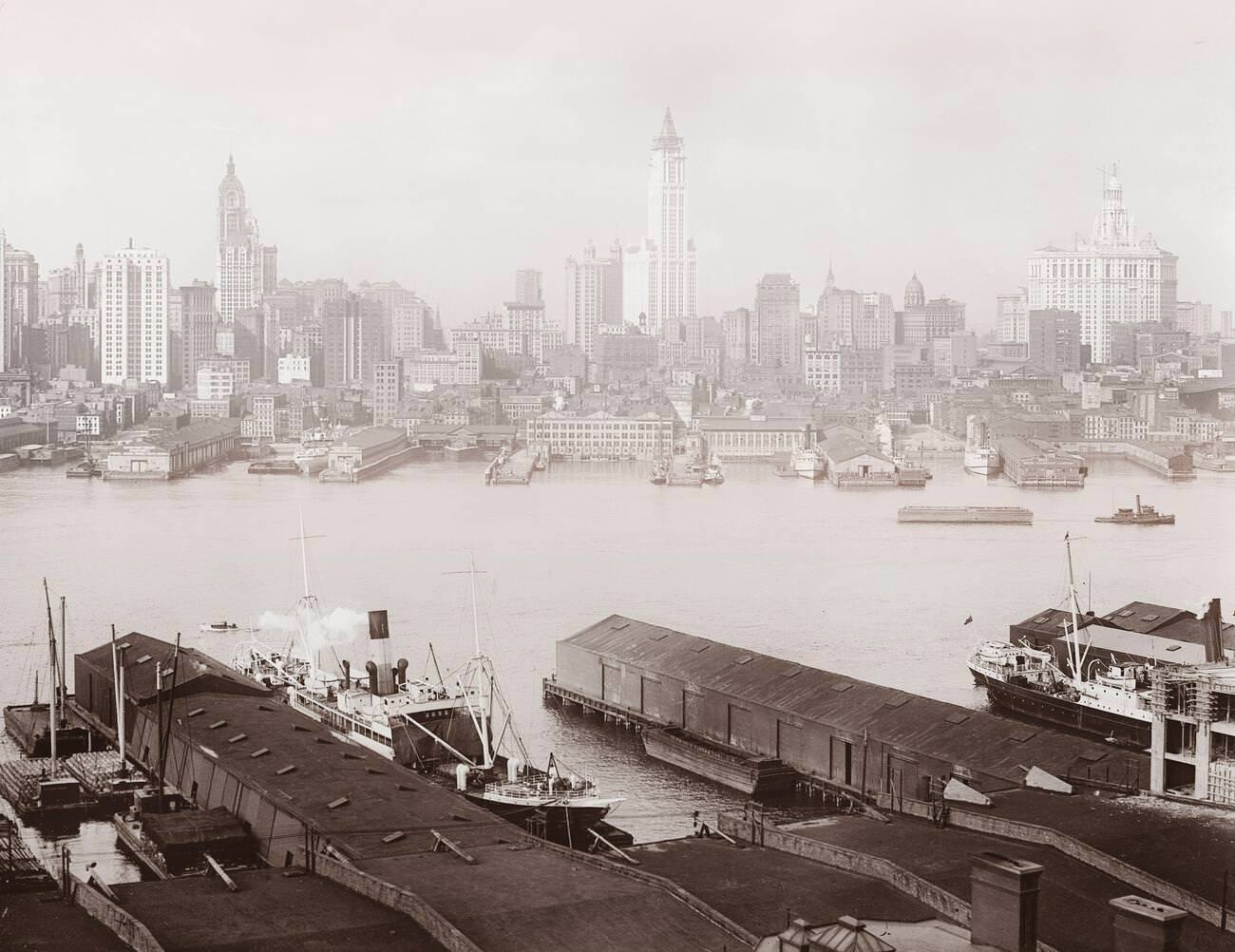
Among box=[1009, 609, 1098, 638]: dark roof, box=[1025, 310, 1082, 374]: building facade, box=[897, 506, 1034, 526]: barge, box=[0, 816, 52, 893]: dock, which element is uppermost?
box=[1025, 310, 1082, 374]: building facade

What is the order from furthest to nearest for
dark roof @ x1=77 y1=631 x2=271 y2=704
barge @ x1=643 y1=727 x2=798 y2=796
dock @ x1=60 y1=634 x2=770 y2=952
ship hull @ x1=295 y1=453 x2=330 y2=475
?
ship hull @ x1=295 y1=453 x2=330 y2=475 < dark roof @ x1=77 y1=631 x2=271 y2=704 < barge @ x1=643 y1=727 x2=798 y2=796 < dock @ x1=60 y1=634 x2=770 y2=952

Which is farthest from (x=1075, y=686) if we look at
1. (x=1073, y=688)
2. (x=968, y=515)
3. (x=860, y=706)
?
(x=968, y=515)

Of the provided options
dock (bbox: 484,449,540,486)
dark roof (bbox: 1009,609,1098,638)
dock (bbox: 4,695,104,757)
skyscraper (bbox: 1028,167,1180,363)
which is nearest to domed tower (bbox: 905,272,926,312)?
skyscraper (bbox: 1028,167,1180,363)

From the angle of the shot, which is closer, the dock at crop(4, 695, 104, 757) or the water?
the dock at crop(4, 695, 104, 757)

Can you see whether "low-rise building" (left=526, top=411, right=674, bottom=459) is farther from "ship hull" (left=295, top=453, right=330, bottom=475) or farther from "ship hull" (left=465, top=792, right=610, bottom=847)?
"ship hull" (left=465, top=792, right=610, bottom=847)

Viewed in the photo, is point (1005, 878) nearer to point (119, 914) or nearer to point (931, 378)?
point (119, 914)

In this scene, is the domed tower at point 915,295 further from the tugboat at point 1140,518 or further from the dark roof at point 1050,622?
the dark roof at point 1050,622
